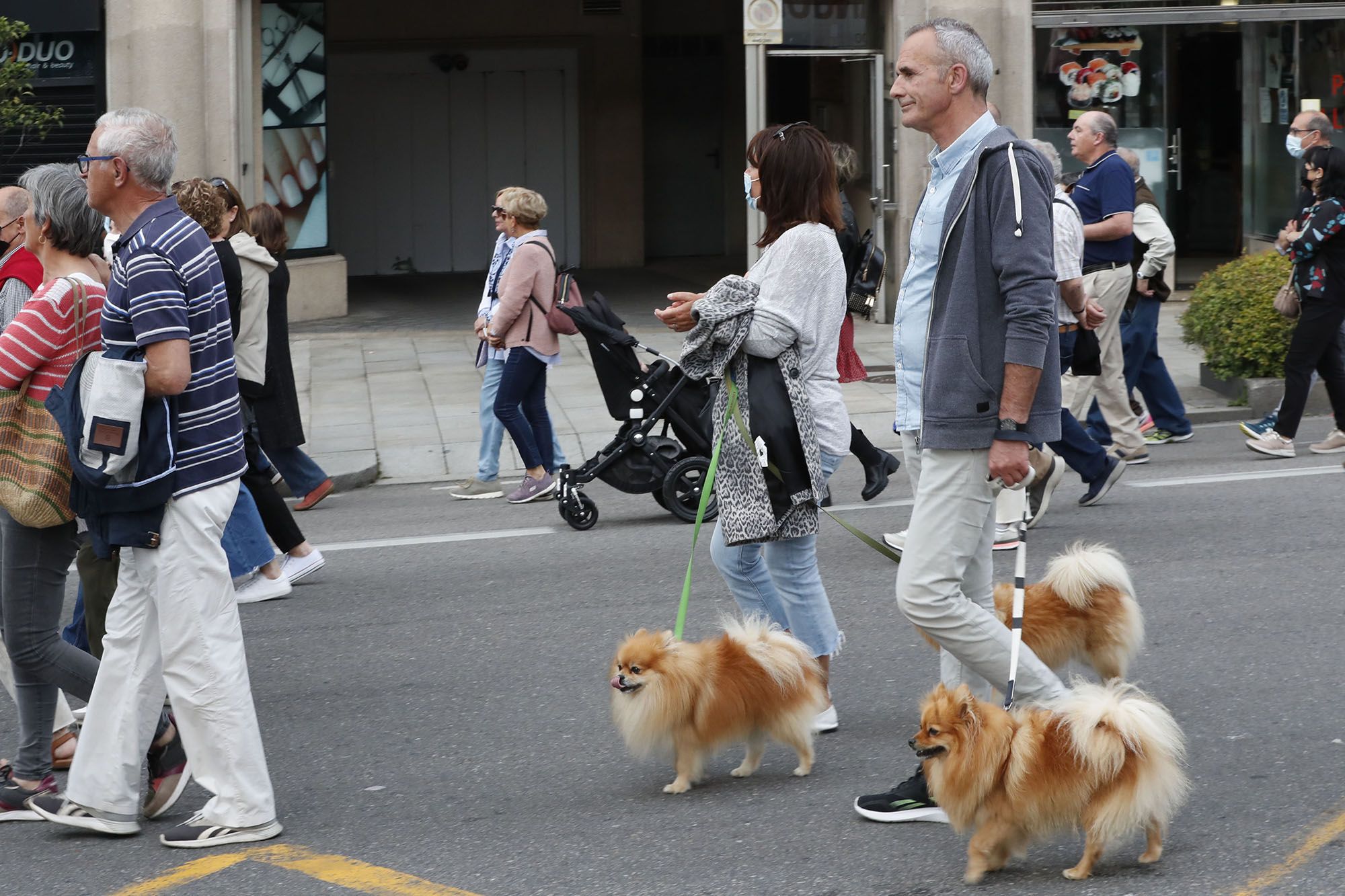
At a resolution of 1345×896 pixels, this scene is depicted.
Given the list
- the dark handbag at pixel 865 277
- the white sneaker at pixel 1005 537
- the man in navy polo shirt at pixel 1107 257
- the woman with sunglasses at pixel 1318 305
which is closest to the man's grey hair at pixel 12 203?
the white sneaker at pixel 1005 537

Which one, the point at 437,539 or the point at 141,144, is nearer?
the point at 141,144

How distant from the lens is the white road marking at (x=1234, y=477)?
8969mm

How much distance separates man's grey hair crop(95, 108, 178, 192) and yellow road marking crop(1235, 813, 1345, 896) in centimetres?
331

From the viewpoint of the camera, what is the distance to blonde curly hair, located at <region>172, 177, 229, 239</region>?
23.2ft

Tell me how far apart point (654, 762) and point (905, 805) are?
931 millimetres

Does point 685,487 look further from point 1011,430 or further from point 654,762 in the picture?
point 1011,430

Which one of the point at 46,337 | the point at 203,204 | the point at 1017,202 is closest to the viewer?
the point at 1017,202

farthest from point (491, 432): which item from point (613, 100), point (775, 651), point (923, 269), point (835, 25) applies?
point (613, 100)

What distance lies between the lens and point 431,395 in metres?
12.9

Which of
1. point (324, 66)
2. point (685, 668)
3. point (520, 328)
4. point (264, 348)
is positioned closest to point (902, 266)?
point (324, 66)

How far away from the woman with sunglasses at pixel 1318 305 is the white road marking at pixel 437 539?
4340 mm

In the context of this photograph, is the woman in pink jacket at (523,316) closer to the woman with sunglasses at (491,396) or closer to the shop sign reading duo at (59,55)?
the woman with sunglasses at (491,396)

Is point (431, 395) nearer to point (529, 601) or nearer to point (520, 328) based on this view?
point (520, 328)

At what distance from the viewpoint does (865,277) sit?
8.98m
